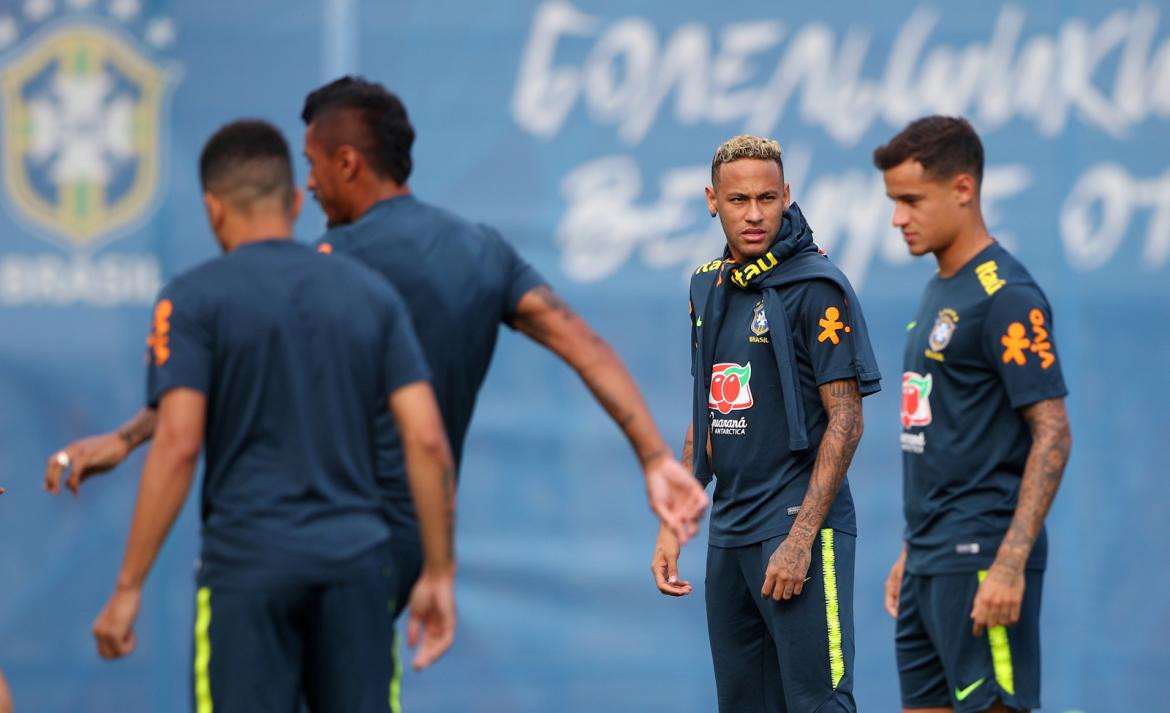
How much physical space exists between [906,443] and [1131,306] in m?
2.39

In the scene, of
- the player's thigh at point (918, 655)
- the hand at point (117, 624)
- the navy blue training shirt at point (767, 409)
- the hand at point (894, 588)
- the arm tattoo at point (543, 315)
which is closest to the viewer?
the hand at point (117, 624)

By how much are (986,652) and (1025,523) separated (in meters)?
0.42

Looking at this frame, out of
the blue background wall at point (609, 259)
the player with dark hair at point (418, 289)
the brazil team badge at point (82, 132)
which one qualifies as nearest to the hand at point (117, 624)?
the player with dark hair at point (418, 289)

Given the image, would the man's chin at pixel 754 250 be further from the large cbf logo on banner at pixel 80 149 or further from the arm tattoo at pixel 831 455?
the large cbf logo on banner at pixel 80 149

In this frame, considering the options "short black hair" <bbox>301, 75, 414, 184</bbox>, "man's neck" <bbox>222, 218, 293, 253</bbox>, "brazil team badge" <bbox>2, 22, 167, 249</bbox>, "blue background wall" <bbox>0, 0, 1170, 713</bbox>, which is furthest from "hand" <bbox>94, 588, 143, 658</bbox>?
"brazil team badge" <bbox>2, 22, 167, 249</bbox>

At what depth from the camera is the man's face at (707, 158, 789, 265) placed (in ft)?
15.7

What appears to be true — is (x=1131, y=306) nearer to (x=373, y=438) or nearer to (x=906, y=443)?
(x=906, y=443)

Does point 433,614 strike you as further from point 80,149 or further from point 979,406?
point 80,149

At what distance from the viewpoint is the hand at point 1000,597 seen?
481cm

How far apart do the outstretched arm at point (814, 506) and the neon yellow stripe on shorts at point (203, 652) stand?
164 cm

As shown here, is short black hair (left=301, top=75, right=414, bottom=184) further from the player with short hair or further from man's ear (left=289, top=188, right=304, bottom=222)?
the player with short hair

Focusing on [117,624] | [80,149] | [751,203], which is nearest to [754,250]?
[751,203]

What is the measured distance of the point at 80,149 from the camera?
6777mm

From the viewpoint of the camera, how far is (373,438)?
3920mm
